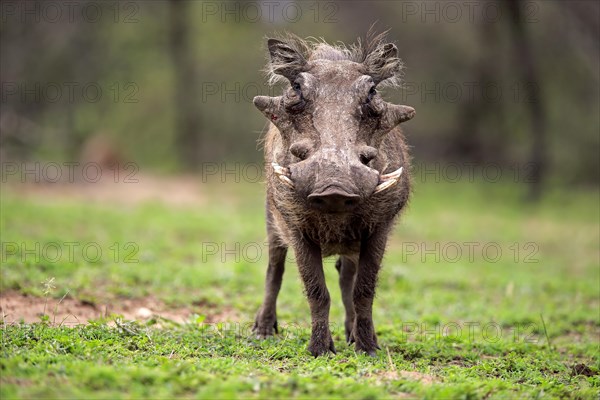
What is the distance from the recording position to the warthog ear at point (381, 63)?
17.9 feet

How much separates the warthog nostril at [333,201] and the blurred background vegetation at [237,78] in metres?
15.1

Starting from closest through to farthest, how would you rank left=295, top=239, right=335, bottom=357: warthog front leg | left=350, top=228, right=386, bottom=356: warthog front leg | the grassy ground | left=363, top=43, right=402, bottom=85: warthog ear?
1. the grassy ground
2. left=295, top=239, right=335, bottom=357: warthog front leg
3. left=350, top=228, right=386, bottom=356: warthog front leg
4. left=363, top=43, right=402, bottom=85: warthog ear

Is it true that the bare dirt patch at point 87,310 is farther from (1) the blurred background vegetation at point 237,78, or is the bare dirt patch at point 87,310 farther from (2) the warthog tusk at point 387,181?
(1) the blurred background vegetation at point 237,78

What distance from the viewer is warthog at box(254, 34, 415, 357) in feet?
15.3

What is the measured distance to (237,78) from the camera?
22.3 m

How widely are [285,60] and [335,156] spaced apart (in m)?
1.35

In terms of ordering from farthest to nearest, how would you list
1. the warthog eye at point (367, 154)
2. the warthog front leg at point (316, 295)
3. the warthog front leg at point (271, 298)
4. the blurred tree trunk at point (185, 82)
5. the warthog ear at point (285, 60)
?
the blurred tree trunk at point (185, 82) < the warthog front leg at point (271, 298) < the warthog ear at point (285, 60) < the warthog front leg at point (316, 295) < the warthog eye at point (367, 154)

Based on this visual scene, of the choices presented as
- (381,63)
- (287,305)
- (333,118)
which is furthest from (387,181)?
(287,305)

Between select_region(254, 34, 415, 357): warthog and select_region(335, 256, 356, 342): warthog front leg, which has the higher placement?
select_region(254, 34, 415, 357): warthog

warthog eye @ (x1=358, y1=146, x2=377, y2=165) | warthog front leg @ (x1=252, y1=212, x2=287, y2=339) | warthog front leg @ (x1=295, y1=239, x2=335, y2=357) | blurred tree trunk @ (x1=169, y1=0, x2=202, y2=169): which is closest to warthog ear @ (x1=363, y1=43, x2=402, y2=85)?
warthog eye @ (x1=358, y1=146, x2=377, y2=165)

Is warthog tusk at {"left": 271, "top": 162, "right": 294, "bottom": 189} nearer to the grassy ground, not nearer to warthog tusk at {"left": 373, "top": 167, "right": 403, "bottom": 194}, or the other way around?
warthog tusk at {"left": 373, "top": 167, "right": 403, "bottom": 194}

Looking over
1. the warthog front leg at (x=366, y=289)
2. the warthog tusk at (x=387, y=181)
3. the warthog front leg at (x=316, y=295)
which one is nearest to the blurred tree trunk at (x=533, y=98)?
the warthog front leg at (x=366, y=289)

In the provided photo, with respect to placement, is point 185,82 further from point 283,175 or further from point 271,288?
point 283,175

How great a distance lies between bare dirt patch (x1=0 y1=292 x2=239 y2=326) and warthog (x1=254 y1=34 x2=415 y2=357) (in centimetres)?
147
